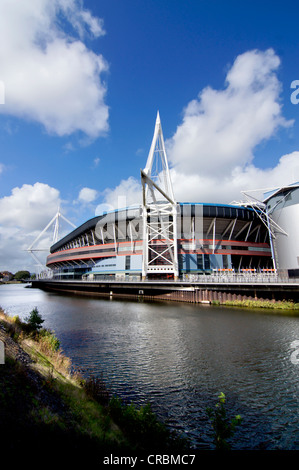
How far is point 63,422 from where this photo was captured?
5.53 m

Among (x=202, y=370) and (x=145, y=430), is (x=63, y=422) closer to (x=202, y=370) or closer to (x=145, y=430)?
(x=145, y=430)

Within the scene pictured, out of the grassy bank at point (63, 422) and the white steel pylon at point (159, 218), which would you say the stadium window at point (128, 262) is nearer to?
the white steel pylon at point (159, 218)

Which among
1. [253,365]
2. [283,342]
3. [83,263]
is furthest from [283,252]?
[83,263]

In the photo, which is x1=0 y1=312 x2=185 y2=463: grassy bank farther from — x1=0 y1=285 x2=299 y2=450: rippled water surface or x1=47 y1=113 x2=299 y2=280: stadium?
x1=47 y1=113 x2=299 y2=280: stadium

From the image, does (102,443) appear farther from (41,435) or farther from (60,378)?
(60,378)

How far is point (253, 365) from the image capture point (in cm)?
1250

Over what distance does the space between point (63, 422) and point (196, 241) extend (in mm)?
59149

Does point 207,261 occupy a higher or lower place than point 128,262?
lower

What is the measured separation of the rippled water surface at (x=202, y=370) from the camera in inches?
301

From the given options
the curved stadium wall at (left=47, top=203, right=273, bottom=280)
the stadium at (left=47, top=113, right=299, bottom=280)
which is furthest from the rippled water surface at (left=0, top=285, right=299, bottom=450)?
the curved stadium wall at (left=47, top=203, right=273, bottom=280)

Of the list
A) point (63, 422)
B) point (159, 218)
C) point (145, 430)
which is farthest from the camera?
point (159, 218)

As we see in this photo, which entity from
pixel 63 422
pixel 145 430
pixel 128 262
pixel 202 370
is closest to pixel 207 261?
pixel 128 262

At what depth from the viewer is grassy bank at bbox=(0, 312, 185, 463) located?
4.62m

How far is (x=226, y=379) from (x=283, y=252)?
4415cm
